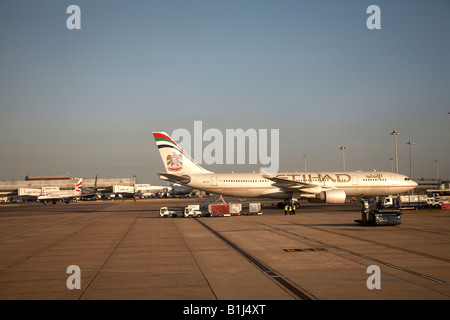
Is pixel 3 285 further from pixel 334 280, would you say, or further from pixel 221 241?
pixel 221 241

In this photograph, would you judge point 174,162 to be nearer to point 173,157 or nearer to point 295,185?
point 173,157

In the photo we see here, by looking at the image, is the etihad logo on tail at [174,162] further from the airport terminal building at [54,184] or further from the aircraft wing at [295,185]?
the airport terminal building at [54,184]

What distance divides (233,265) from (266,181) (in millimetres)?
37248

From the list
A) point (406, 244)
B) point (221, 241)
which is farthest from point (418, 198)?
point (221, 241)

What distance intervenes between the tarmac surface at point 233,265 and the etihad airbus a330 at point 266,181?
79.6 ft

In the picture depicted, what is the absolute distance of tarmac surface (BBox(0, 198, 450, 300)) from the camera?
11461 mm

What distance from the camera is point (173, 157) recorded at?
170 feet

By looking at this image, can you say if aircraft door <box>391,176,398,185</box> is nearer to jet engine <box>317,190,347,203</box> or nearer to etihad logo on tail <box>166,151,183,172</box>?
jet engine <box>317,190,347,203</box>

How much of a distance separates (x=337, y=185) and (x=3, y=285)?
149ft

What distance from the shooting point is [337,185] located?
5253 centimetres

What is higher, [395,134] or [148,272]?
[395,134]

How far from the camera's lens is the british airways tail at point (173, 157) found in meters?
51.5

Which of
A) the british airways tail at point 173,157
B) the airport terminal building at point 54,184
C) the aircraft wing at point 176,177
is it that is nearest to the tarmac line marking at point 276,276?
the aircraft wing at point 176,177
